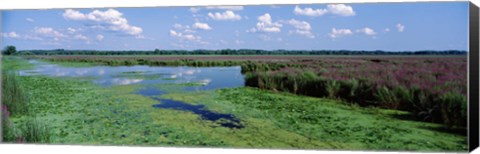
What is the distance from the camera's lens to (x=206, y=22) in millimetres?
7969

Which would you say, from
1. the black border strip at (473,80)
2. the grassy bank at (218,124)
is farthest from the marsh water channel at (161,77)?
the black border strip at (473,80)

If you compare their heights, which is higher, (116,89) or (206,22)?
(206,22)

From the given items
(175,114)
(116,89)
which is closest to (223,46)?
(175,114)

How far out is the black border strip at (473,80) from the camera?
6.77 meters

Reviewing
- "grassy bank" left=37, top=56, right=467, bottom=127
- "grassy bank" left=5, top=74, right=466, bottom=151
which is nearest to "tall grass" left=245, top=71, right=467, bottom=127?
"grassy bank" left=37, top=56, right=467, bottom=127

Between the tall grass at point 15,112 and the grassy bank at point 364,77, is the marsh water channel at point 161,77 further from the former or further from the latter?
the tall grass at point 15,112

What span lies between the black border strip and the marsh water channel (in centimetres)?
291

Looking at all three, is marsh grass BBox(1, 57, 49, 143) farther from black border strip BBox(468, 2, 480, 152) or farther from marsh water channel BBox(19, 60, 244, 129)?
black border strip BBox(468, 2, 480, 152)

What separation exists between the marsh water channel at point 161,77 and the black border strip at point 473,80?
2.91 meters

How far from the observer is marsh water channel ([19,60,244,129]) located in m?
8.02

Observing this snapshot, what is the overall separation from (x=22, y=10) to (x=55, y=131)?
6.01ft

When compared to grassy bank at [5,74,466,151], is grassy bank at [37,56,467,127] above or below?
above

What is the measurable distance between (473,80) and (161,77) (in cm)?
415

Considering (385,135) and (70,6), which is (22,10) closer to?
(70,6)
